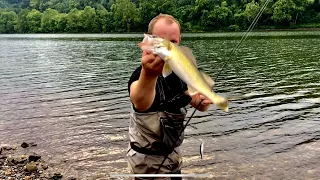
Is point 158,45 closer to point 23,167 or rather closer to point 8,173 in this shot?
point 8,173

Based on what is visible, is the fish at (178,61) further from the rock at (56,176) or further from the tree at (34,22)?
the tree at (34,22)

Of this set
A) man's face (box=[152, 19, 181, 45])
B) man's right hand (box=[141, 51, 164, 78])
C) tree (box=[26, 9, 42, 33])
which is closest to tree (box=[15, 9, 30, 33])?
Answer: tree (box=[26, 9, 42, 33])

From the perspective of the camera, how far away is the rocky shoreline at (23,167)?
9919mm

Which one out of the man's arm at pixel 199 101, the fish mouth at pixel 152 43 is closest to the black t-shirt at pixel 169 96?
the man's arm at pixel 199 101

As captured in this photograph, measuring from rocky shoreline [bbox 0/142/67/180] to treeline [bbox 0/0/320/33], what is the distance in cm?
9964

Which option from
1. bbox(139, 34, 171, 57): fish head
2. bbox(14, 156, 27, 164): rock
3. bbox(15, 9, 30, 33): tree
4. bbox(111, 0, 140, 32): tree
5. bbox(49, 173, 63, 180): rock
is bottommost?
bbox(15, 9, 30, 33): tree

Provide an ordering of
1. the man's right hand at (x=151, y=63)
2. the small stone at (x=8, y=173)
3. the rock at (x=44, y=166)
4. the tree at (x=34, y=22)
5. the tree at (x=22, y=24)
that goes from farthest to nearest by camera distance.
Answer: the tree at (x=22, y=24) → the tree at (x=34, y=22) → the rock at (x=44, y=166) → the small stone at (x=8, y=173) → the man's right hand at (x=151, y=63)

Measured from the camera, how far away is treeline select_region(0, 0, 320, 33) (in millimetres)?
122562

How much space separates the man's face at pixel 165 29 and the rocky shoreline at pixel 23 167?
7229 millimetres

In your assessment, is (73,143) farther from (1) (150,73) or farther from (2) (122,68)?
(2) (122,68)

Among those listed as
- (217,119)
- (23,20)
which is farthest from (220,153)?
(23,20)

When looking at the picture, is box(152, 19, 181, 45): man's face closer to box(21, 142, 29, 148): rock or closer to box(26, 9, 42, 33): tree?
box(21, 142, 29, 148): rock

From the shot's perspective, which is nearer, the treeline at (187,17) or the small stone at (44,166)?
the small stone at (44,166)

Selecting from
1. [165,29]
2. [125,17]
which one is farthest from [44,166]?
[125,17]
